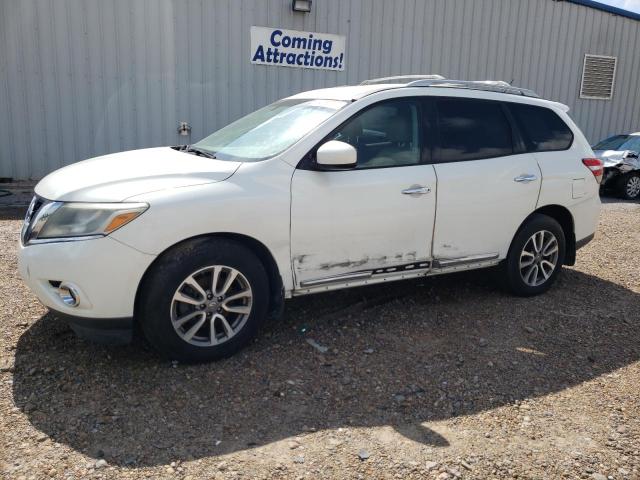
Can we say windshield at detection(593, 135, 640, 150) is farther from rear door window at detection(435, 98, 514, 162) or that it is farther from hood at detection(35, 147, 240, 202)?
hood at detection(35, 147, 240, 202)

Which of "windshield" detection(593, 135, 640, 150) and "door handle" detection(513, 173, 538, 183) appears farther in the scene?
"windshield" detection(593, 135, 640, 150)

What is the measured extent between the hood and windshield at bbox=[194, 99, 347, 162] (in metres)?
0.21

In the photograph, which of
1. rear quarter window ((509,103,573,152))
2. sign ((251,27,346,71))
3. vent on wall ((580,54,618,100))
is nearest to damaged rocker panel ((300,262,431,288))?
rear quarter window ((509,103,573,152))

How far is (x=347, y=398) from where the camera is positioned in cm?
342

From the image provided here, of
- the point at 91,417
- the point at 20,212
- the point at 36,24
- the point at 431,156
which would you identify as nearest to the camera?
the point at 91,417

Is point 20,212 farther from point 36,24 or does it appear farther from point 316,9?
point 316,9

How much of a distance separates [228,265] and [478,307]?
2.33 metres

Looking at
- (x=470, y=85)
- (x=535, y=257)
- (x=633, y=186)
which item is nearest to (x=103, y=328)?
(x=470, y=85)

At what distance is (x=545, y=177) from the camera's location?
16.2 feet

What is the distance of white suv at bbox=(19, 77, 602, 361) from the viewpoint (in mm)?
3346

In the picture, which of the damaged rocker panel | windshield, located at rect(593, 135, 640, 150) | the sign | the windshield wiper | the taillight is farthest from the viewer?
windshield, located at rect(593, 135, 640, 150)

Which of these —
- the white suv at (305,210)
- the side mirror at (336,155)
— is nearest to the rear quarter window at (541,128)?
the white suv at (305,210)

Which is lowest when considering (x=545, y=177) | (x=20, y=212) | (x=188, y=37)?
(x=20, y=212)

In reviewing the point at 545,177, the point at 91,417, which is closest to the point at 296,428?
the point at 91,417
